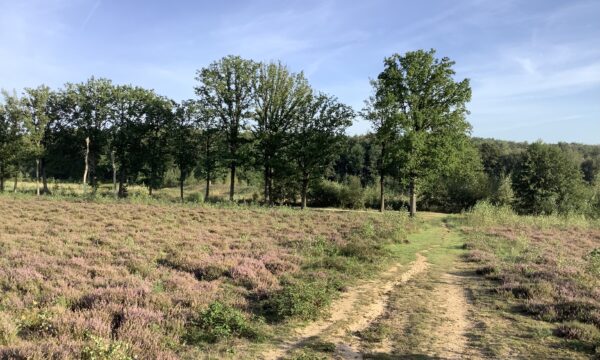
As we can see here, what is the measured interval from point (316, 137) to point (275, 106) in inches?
282

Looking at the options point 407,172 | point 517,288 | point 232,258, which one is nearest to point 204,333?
point 232,258

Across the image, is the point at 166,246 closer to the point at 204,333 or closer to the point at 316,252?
the point at 316,252

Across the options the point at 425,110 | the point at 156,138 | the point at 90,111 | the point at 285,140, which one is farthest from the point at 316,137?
the point at 90,111

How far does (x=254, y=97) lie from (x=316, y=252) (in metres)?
36.9

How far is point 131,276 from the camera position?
36.3 ft

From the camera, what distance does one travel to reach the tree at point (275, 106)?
159 feet

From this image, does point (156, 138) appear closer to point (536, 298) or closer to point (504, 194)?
point (504, 194)

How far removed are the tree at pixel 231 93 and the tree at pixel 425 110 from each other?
19070 mm

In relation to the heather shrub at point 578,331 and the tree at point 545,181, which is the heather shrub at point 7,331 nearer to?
the heather shrub at point 578,331

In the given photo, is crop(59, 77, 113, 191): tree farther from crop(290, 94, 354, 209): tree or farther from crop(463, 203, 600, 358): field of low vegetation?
crop(463, 203, 600, 358): field of low vegetation

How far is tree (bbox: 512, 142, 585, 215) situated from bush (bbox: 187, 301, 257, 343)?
55556 mm

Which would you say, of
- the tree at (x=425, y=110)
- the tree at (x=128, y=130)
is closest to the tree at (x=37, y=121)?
the tree at (x=128, y=130)

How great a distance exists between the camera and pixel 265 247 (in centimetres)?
1744

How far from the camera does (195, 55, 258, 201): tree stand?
5019 cm
